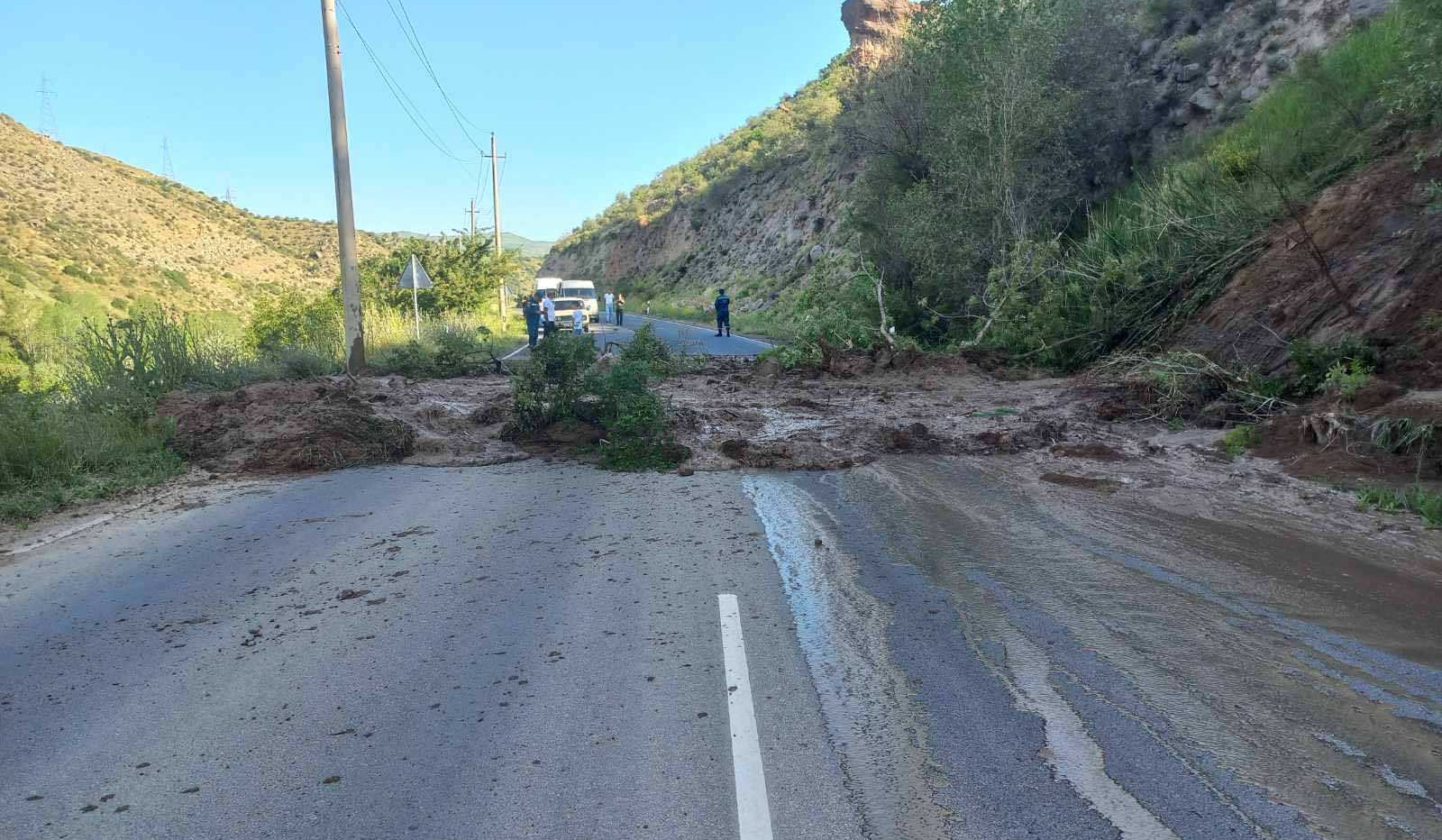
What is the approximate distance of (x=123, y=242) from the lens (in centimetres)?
5691

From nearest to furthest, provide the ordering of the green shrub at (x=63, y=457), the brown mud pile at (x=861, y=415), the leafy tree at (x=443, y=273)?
the green shrub at (x=63, y=457)
the brown mud pile at (x=861, y=415)
the leafy tree at (x=443, y=273)

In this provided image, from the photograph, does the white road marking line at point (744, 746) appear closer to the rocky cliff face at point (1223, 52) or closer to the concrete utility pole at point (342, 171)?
the concrete utility pole at point (342, 171)

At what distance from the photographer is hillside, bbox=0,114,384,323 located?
151ft

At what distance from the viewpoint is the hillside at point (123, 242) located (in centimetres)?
4600

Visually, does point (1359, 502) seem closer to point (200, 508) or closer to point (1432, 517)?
point (1432, 517)

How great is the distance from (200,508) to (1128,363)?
1240cm

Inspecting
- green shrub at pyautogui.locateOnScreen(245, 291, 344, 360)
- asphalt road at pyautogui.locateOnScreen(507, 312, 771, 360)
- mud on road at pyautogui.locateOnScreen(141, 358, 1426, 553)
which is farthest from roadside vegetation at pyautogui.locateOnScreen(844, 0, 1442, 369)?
green shrub at pyautogui.locateOnScreen(245, 291, 344, 360)

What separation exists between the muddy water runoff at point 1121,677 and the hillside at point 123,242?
39.4 metres

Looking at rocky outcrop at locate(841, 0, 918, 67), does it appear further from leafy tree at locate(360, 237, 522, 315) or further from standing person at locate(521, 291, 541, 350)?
standing person at locate(521, 291, 541, 350)

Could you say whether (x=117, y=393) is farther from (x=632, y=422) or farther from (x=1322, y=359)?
(x=1322, y=359)

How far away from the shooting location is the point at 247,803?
3711mm

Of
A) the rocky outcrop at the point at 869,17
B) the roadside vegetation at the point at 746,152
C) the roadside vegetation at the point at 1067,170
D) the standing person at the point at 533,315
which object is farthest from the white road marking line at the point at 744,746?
the rocky outcrop at the point at 869,17

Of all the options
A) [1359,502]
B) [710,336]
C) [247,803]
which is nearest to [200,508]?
[247,803]

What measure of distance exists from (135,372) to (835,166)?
4557cm
